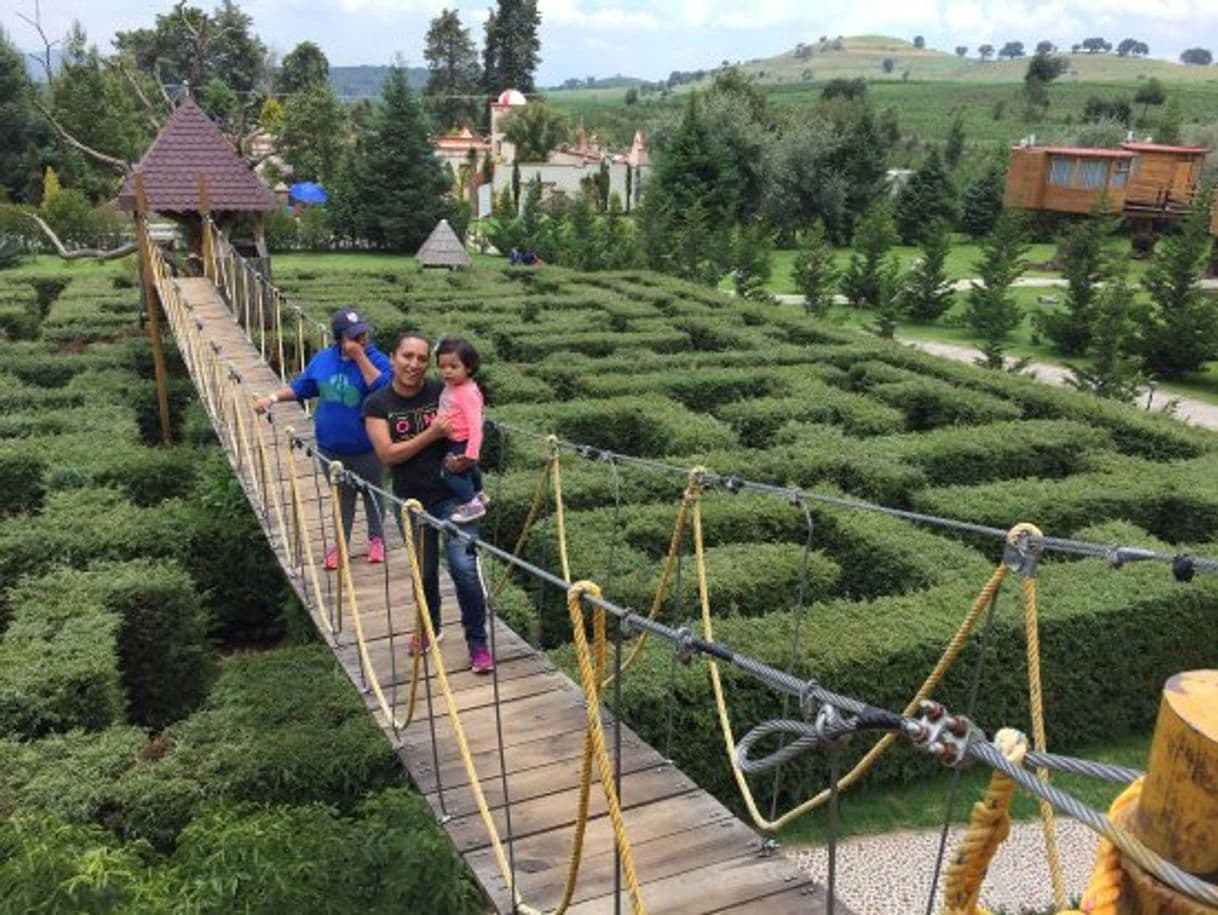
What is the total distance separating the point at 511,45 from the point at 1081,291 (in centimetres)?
5190

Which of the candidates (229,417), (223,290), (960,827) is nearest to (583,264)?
(223,290)

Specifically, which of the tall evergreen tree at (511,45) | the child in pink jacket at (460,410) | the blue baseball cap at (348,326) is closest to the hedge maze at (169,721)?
the child in pink jacket at (460,410)

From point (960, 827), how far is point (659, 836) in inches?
148

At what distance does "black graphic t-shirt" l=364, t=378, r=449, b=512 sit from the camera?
557 centimetres

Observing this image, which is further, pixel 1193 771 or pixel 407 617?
pixel 407 617

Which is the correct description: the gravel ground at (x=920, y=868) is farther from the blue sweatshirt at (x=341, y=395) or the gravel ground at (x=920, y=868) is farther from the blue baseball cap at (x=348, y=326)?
the blue baseball cap at (x=348, y=326)

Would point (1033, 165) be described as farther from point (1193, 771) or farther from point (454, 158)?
point (1193, 771)

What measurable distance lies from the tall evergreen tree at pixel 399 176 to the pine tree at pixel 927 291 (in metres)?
16.3

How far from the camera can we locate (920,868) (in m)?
6.47

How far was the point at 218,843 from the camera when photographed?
5020 millimetres

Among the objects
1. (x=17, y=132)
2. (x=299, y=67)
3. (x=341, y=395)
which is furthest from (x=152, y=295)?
(x=299, y=67)

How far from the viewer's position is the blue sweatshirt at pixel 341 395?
675 centimetres

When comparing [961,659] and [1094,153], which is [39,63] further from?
[1094,153]

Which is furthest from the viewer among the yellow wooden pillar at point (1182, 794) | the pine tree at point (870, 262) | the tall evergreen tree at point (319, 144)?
the tall evergreen tree at point (319, 144)
